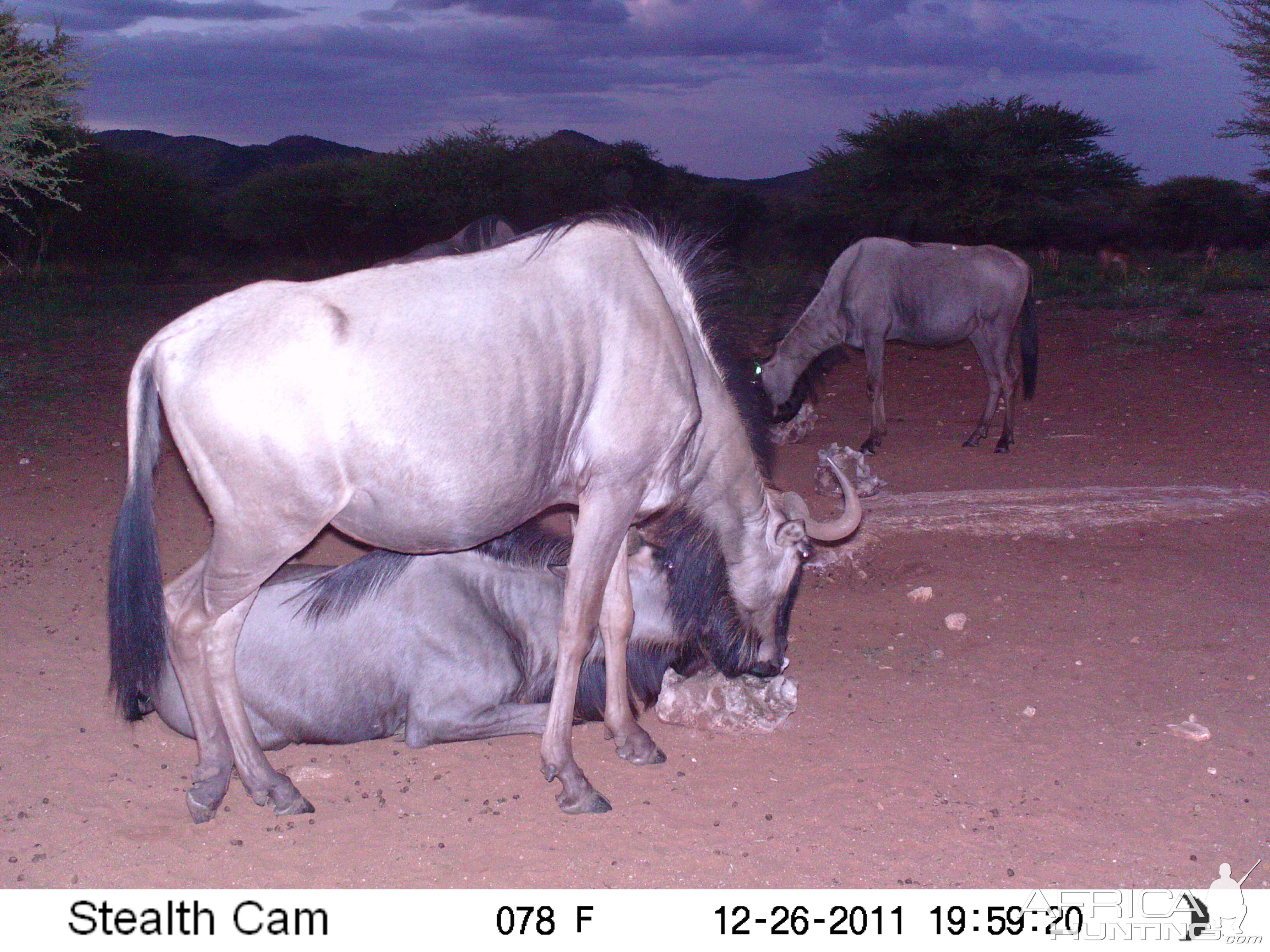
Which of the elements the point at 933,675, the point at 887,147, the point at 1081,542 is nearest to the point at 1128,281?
the point at 887,147

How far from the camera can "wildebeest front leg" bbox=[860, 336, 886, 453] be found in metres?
8.38

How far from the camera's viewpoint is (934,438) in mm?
8820

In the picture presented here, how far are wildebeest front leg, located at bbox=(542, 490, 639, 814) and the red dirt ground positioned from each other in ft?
0.30

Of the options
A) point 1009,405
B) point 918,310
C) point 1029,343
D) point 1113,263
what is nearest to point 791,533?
point 1009,405

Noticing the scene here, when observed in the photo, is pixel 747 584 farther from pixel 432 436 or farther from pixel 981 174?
pixel 981 174

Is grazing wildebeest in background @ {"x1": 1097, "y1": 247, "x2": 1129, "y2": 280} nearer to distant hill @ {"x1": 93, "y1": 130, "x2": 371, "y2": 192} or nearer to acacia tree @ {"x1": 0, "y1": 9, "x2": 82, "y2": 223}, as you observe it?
acacia tree @ {"x1": 0, "y1": 9, "x2": 82, "y2": 223}

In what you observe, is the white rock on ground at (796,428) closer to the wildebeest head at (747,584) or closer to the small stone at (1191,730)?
the wildebeest head at (747,584)

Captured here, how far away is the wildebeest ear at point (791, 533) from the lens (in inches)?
144

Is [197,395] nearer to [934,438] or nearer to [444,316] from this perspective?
[444,316]

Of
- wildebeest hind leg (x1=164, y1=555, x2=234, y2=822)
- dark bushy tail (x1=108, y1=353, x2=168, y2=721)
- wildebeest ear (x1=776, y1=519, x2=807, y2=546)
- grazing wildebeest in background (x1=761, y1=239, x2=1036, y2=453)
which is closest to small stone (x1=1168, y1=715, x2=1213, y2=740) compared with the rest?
wildebeest ear (x1=776, y1=519, x2=807, y2=546)

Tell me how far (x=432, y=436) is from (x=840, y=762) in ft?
5.97

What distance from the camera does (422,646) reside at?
3.62 meters

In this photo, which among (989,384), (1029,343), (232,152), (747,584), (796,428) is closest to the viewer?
(747,584)

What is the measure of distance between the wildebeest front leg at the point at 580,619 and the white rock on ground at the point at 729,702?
0.60 metres
